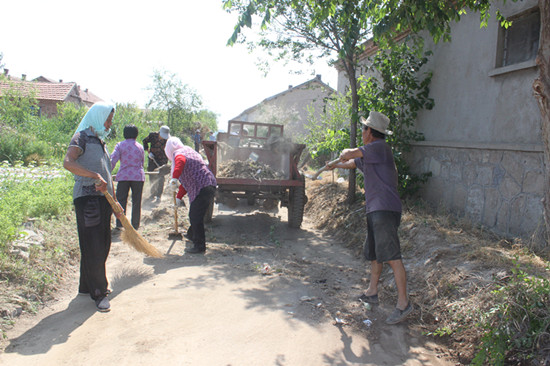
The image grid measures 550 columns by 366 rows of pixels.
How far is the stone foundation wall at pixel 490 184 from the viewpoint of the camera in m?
5.17

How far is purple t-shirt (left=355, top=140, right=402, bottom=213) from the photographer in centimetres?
363

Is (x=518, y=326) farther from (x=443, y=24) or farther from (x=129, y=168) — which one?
(x=129, y=168)

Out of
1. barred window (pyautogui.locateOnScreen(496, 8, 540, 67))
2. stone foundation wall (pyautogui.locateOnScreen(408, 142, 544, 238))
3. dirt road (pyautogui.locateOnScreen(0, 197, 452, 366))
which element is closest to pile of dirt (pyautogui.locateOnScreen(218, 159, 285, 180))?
dirt road (pyautogui.locateOnScreen(0, 197, 452, 366))

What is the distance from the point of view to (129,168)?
628cm

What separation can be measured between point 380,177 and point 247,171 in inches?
162

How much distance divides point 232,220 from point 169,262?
3.06 meters

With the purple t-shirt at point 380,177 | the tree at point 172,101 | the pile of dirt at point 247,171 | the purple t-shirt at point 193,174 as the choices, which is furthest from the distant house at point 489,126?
the tree at point 172,101

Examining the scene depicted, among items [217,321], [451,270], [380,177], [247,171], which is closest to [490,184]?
[451,270]

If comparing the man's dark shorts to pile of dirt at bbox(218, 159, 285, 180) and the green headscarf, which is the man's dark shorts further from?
pile of dirt at bbox(218, 159, 285, 180)

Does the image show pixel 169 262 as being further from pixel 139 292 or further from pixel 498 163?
pixel 498 163

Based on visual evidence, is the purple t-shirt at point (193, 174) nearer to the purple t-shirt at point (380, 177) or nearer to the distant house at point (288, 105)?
the purple t-shirt at point (380, 177)

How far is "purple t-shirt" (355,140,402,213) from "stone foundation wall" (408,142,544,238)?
2592mm

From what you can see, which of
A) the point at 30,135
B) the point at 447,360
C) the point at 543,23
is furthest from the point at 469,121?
the point at 30,135

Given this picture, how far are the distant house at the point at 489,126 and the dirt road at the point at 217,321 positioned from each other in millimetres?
2267
